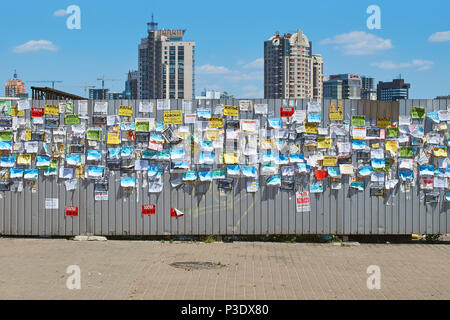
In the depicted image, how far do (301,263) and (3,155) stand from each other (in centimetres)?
651

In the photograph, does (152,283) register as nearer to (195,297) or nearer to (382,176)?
(195,297)

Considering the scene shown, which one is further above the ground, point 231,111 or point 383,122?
point 231,111

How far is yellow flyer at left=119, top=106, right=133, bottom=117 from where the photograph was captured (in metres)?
11.7

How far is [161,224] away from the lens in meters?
11.8

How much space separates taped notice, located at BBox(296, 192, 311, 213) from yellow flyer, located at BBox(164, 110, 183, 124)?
281cm

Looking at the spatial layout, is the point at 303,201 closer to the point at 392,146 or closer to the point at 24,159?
the point at 392,146

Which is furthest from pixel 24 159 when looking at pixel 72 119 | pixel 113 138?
pixel 113 138

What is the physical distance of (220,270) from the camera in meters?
9.38

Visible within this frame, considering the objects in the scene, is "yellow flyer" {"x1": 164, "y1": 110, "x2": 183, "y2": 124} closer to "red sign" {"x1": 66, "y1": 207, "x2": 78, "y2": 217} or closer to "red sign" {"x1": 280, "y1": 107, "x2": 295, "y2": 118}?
"red sign" {"x1": 280, "y1": 107, "x2": 295, "y2": 118}

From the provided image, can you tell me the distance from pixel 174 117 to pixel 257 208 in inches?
97.7

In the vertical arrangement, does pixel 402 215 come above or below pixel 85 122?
below

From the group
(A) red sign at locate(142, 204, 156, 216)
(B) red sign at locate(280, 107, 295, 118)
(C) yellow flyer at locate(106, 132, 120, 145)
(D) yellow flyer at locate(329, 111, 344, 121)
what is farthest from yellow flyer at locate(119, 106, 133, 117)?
(D) yellow flyer at locate(329, 111, 344, 121)
